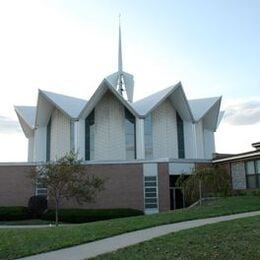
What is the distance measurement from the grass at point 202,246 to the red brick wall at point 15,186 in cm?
2228

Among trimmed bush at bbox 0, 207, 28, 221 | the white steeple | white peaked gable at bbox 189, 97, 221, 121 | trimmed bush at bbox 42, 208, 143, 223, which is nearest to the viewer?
trimmed bush at bbox 42, 208, 143, 223

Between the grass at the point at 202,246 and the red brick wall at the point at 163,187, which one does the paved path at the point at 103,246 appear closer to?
the grass at the point at 202,246

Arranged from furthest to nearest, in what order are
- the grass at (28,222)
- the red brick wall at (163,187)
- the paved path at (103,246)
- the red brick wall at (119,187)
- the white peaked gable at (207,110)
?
the white peaked gable at (207,110), the red brick wall at (163,187), the red brick wall at (119,187), the grass at (28,222), the paved path at (103,246)

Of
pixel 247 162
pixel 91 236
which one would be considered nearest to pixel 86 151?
pixel 247 162

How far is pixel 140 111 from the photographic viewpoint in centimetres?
4659

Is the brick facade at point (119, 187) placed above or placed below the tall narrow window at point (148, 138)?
below

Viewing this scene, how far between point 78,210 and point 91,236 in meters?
17.5

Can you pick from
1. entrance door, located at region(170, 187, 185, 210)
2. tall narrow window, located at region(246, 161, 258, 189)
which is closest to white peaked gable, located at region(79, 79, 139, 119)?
entrance door, located at region(170, 187, 185, 210)

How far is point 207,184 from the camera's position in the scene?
28.7 meters

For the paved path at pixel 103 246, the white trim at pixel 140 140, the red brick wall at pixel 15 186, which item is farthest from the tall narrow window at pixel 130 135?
the paved path at pixel 103 246

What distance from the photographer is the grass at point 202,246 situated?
9719mm

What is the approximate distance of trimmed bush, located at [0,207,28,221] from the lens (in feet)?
98.8

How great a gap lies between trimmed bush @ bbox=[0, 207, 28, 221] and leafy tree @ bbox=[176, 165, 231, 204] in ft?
35.4

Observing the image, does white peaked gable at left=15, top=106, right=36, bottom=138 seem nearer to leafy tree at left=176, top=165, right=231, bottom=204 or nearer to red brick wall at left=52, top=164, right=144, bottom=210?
red brick wall at left=52, top=164, right=144, bottom=210
